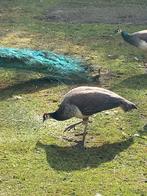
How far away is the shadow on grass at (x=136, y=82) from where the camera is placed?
738 cm

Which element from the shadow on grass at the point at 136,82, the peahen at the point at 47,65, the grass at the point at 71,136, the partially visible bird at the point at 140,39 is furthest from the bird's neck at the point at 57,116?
the partially visible bird at the point at 140,39

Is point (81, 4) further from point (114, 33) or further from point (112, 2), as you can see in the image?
point (114, 33)

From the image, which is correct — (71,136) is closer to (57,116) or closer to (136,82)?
(57,116)

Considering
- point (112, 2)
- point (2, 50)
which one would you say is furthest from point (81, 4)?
point (2, 50)

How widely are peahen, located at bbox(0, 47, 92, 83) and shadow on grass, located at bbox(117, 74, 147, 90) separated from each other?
53 centimetres

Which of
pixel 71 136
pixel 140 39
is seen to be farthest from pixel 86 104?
pixel 140 39

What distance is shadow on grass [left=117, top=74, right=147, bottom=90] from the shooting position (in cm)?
738

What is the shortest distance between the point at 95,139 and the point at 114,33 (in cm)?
449

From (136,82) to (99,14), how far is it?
4323mm

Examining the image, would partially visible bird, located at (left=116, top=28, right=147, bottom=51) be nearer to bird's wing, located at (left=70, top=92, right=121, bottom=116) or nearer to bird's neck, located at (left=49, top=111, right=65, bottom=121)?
bird's wing, located at (left=70, top=92, right=121, bottom=116)

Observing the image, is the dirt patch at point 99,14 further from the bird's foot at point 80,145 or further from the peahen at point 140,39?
the bird's foot at point 80,145

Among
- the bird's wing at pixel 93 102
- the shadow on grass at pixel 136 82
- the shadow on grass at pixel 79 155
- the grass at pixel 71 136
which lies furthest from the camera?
the shadow on grass at pixel 136 82

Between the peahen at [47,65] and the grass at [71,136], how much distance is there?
0.44ft

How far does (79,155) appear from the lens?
551 cm
